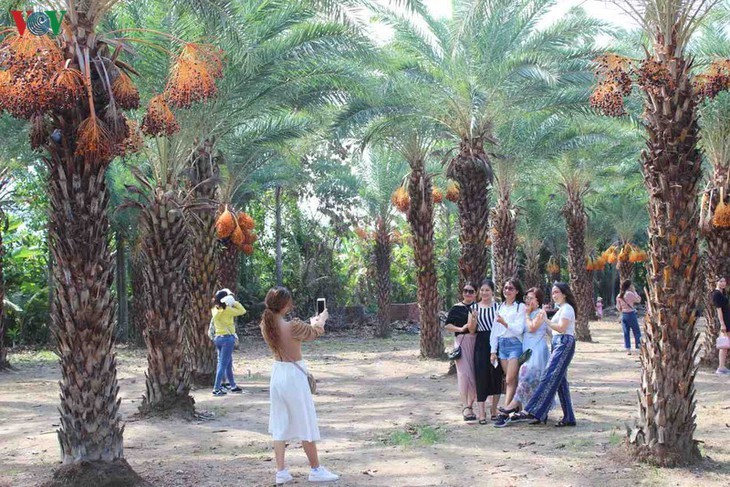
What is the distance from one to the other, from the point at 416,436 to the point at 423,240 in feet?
32.6

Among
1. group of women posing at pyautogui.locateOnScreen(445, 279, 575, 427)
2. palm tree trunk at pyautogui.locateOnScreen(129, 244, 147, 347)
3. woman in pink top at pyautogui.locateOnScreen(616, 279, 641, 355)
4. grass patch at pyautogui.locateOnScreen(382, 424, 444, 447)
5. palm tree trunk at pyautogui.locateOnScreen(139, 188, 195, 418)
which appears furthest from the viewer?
palm tree trunk at pyautogui.locateOnScreen(129, 244, 147, 347)

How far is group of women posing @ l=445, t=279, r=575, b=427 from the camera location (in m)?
8.85

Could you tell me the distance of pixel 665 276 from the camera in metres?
7.08

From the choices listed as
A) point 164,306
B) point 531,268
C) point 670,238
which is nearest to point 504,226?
point 164,306

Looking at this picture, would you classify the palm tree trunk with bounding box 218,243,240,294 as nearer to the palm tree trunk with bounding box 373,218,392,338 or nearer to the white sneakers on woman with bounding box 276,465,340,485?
the palm tree trunk with bounding box 373,218,392,338

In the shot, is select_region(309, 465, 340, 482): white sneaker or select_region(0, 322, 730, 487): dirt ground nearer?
select_region(309, 465, 340, 482): white sneaker

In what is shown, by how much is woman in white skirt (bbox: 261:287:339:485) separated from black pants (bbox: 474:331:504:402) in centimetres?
326

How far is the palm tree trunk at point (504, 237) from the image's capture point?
20.6m

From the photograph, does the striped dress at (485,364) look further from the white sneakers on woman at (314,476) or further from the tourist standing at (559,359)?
the white sneakers on woman at (314,476)

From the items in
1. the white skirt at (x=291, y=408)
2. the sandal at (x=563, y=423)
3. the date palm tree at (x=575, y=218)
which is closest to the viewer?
the white skirt at (x=291, y=408)

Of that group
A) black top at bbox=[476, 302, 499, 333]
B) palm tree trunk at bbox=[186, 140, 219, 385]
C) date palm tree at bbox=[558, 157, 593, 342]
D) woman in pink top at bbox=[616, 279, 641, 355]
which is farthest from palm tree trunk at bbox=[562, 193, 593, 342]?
black top at bbox=[476, 302, 499, 333]

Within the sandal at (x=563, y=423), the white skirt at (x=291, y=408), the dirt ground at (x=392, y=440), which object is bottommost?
the dirt ground at (x=392, y=440)

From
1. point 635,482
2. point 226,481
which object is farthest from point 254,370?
point 635,482

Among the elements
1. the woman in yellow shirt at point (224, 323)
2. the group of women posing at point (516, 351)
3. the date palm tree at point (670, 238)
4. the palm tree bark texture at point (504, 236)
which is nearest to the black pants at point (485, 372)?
the group of women posing at point (516, 351)
